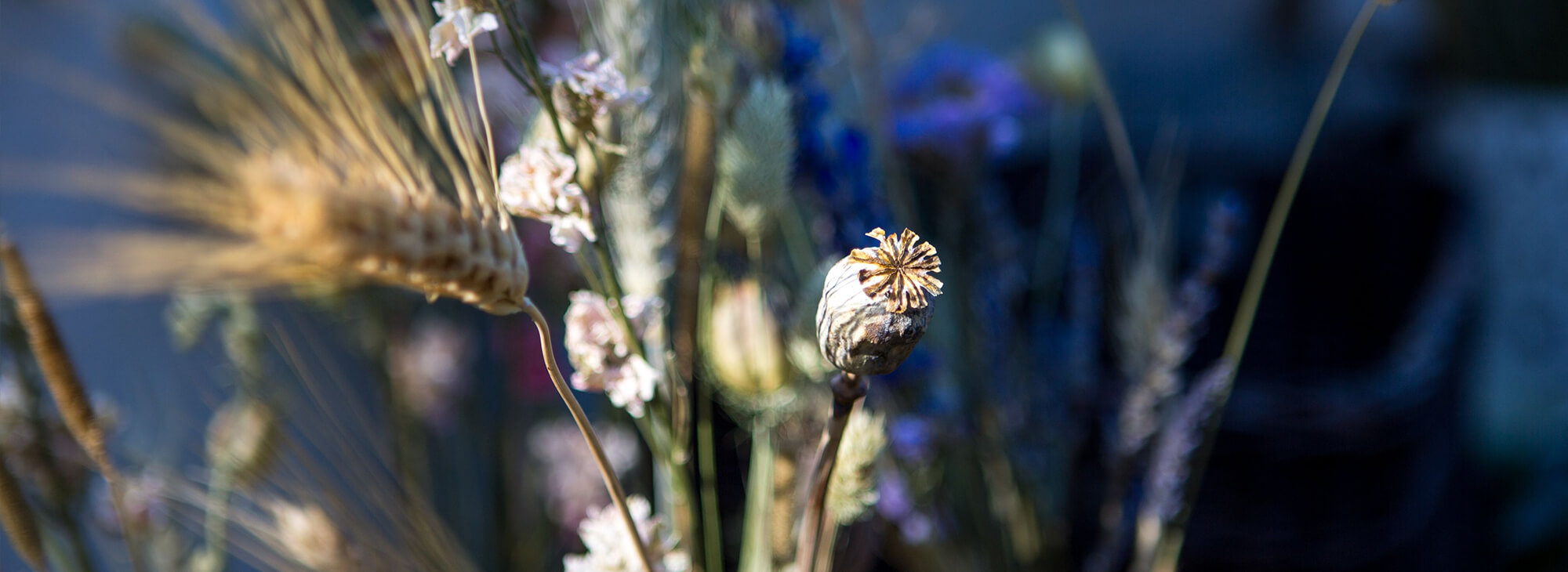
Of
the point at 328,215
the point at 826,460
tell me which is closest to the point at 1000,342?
the point at 826,460

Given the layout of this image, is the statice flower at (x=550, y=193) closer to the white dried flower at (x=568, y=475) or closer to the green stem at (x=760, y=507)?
the green stem at (x=760, y=507)

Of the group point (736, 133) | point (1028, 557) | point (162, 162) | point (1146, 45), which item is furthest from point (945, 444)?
point (1146, 45)

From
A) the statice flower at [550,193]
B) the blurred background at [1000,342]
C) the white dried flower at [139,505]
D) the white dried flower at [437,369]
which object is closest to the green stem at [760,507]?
the blurred background at [1000,342]

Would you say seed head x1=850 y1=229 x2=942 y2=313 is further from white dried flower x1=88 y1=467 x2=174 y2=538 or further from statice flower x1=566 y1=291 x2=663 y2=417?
white dried flower x1=88 y1=467 x2=174 y2=538

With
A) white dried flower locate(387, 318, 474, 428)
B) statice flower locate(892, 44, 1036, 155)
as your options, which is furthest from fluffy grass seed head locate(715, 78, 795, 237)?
white dried flower locate(387, 318, 474, 428)

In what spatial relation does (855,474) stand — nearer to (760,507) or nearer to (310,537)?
(760,507)

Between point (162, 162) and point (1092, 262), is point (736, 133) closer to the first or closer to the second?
point (1092, 262)
